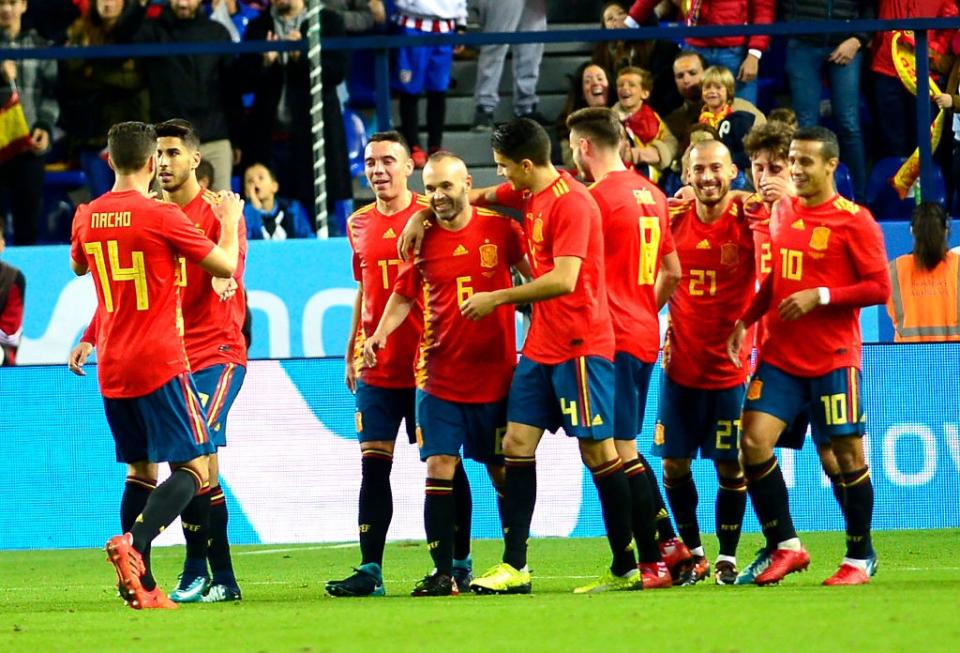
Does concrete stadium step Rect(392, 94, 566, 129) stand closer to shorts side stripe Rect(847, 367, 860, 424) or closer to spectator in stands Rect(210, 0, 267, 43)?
spectator in stands Rect(210, 0, 267, 43)

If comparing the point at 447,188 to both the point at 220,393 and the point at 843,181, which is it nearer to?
the point at 220,393

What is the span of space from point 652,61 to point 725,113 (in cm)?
151

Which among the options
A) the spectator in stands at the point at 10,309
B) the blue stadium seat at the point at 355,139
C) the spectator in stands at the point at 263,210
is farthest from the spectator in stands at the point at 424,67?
the spectator in stands at the point at 10,309

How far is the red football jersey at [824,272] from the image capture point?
26.5ft

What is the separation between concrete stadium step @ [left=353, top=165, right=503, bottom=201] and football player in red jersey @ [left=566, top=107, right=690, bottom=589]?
22.3 feet

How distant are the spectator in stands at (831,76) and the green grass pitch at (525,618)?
5.06 m

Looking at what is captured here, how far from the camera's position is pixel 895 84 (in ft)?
46.8

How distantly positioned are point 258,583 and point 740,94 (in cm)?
654

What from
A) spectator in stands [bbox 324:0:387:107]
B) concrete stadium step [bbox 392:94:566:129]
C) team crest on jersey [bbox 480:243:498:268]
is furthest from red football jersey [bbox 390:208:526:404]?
concrete stadium step [bbox 392:94:566:129]

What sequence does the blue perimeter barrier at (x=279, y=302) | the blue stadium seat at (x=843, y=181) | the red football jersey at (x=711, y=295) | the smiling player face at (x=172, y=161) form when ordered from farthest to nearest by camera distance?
the blue stadium seat at (x=843, y=181)
the blue perimeter barrier at (x=279, y=302)
the red football jersey at (x=711, y=295)
the smiling player face at (x=172, y=161)

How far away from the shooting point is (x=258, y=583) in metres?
9.25

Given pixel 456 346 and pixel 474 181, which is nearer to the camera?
pixel 456 346

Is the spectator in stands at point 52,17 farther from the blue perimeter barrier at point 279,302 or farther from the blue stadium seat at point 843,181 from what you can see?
the blue stadium seat at point 843,181

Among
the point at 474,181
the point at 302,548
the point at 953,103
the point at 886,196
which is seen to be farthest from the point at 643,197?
the point at 474,181
